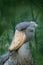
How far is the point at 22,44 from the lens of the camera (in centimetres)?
224

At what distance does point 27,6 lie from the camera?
328cm

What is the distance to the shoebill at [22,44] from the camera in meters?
2.24

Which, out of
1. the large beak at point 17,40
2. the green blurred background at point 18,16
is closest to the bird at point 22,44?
the large beak at point 17,40

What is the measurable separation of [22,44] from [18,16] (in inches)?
40.0

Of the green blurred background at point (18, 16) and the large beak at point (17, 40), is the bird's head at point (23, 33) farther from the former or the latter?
the green blurred background at point (18, 16)

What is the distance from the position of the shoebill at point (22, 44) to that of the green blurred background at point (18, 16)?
18.6 inches

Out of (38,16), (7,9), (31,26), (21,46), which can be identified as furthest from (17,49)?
(7,9)

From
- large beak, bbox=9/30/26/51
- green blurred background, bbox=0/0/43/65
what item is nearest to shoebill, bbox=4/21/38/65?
large beak, bbox=9/30/26/51

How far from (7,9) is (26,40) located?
1152 mm

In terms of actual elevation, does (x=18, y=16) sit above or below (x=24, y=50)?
above

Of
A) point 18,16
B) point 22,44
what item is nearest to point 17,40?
point 22,44

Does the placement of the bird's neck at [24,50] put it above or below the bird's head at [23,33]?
below

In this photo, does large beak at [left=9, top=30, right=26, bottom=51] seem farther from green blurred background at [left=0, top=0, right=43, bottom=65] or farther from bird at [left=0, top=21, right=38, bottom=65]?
green blurred background at [left=0, top=0, right=43, bottom=65]

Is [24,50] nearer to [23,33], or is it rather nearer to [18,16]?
[23,33]
